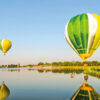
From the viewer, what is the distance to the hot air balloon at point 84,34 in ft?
114

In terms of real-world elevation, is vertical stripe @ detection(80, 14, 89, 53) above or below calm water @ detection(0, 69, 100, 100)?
above

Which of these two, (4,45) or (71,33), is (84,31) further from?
(4,45)

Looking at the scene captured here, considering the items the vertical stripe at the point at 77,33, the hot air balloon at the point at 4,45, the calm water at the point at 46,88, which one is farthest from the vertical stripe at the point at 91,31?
the hot air balloon at the point at 4,45

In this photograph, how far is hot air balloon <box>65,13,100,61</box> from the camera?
3462 cm

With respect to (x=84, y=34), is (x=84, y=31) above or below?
above

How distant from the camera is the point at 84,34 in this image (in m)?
34.9

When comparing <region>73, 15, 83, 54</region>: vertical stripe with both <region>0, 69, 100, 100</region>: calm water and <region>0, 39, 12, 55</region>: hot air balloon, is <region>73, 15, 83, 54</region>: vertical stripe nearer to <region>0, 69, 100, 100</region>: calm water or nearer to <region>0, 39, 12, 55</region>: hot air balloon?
<region>0, 69, 100, 100</region>: calm water

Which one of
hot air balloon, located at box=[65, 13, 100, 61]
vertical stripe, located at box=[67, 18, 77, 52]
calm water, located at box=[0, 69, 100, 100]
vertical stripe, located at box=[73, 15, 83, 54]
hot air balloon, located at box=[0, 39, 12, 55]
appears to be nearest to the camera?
calm water, located at box=[0, 69, 100, 100]

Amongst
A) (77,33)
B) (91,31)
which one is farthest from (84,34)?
(91,31)

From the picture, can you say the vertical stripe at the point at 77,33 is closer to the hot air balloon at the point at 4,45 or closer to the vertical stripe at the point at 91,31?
the vertical stripe at the point at 91,31

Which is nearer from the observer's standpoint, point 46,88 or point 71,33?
point 46,88

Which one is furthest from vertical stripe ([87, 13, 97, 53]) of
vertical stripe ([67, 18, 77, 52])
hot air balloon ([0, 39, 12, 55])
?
hot air balloon ([0, 39, 12, 55])

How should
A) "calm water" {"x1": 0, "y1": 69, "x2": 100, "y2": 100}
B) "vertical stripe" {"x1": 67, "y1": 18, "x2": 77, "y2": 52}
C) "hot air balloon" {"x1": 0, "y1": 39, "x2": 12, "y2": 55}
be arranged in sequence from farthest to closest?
"hot air balloon" {"x1": 0, "y1": 39, "x2": 12, "y2": 55}, "vertical stripe" {"x1": 67, "y1": 18, "x2": 77, "y2": 52}, "calm water" {"x1": 0, "y1": 69, "x2": 100, "y2": 100}

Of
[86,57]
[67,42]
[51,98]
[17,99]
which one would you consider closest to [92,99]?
[51,98]
